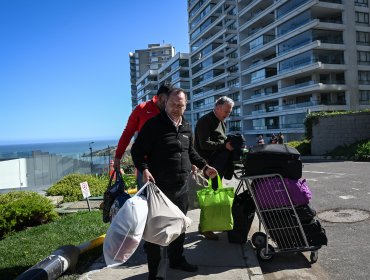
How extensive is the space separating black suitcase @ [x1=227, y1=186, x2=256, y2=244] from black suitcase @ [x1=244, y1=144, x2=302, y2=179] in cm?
55

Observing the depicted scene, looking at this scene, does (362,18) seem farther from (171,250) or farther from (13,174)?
(171,250)

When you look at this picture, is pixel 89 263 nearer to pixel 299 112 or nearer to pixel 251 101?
pixel 299 112

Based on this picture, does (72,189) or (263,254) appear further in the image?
(72,189)

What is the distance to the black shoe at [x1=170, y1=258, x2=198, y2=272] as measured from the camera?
398cm

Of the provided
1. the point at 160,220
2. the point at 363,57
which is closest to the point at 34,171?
the point at 160,220

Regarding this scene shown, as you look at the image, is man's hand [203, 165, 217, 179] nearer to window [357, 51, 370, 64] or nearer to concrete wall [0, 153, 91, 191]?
concrete wall [0, 153, 91, 191]

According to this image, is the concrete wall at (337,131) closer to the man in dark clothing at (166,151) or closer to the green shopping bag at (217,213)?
the green shopping bag at (217,213)

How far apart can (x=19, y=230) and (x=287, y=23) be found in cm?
5221

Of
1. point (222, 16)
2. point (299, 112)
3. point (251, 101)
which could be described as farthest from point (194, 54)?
point (299, 112)

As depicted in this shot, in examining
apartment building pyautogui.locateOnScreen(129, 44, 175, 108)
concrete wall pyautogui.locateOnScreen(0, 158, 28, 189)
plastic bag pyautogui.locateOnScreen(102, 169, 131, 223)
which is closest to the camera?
plastic bag pyautogui.locateOnScreen(102, 169, 131, 223)

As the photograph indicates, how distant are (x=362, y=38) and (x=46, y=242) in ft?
178

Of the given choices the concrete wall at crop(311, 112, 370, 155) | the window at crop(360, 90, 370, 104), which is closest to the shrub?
the concrete wall at crop(311, 112, 370, 155)

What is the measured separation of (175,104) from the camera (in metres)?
3.64

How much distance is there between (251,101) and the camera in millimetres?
64625
